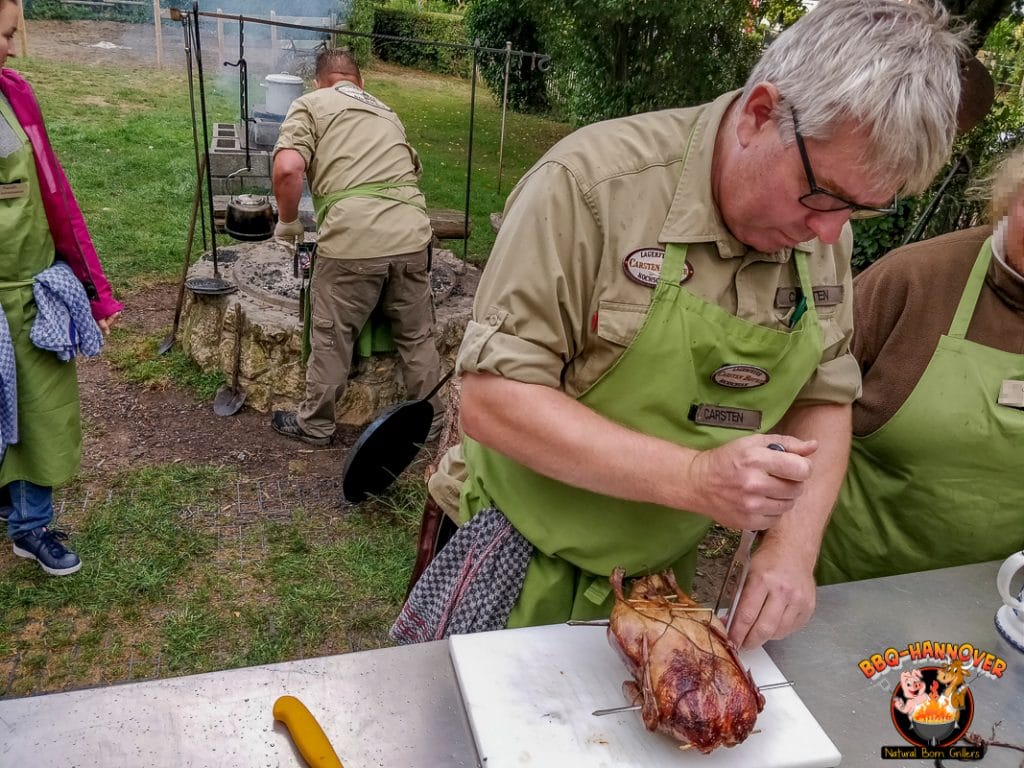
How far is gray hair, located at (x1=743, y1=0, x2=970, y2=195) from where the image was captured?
47.5 inches

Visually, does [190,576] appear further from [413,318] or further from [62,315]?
[413,318]

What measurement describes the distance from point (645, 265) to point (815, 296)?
1.38 feet

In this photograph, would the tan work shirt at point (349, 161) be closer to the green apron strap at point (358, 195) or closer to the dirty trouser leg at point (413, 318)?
the green apron strap at point (358, 195)

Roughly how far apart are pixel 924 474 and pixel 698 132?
3.53 ft

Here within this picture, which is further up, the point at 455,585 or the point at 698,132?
the point at 698,132

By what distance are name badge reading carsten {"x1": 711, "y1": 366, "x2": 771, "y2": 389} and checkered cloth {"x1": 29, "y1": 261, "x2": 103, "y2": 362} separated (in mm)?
2588

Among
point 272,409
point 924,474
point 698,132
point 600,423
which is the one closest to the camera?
point 600,423

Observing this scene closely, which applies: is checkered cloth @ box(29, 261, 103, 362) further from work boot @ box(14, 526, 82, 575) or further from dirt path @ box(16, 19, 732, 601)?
dirt path @ box(16, 19, 732, 601)

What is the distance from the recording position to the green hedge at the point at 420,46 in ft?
60.9

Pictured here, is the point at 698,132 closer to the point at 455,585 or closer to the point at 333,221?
the point at 455,585

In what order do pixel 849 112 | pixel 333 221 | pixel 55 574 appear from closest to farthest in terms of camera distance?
1. pixel 849 112
2. pixel 55 574
3. pixel 333 221

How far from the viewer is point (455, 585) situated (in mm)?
1771

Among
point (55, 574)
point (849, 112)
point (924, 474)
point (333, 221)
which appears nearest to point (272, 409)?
point (333, 221)

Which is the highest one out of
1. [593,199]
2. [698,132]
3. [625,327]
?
[698,132]
